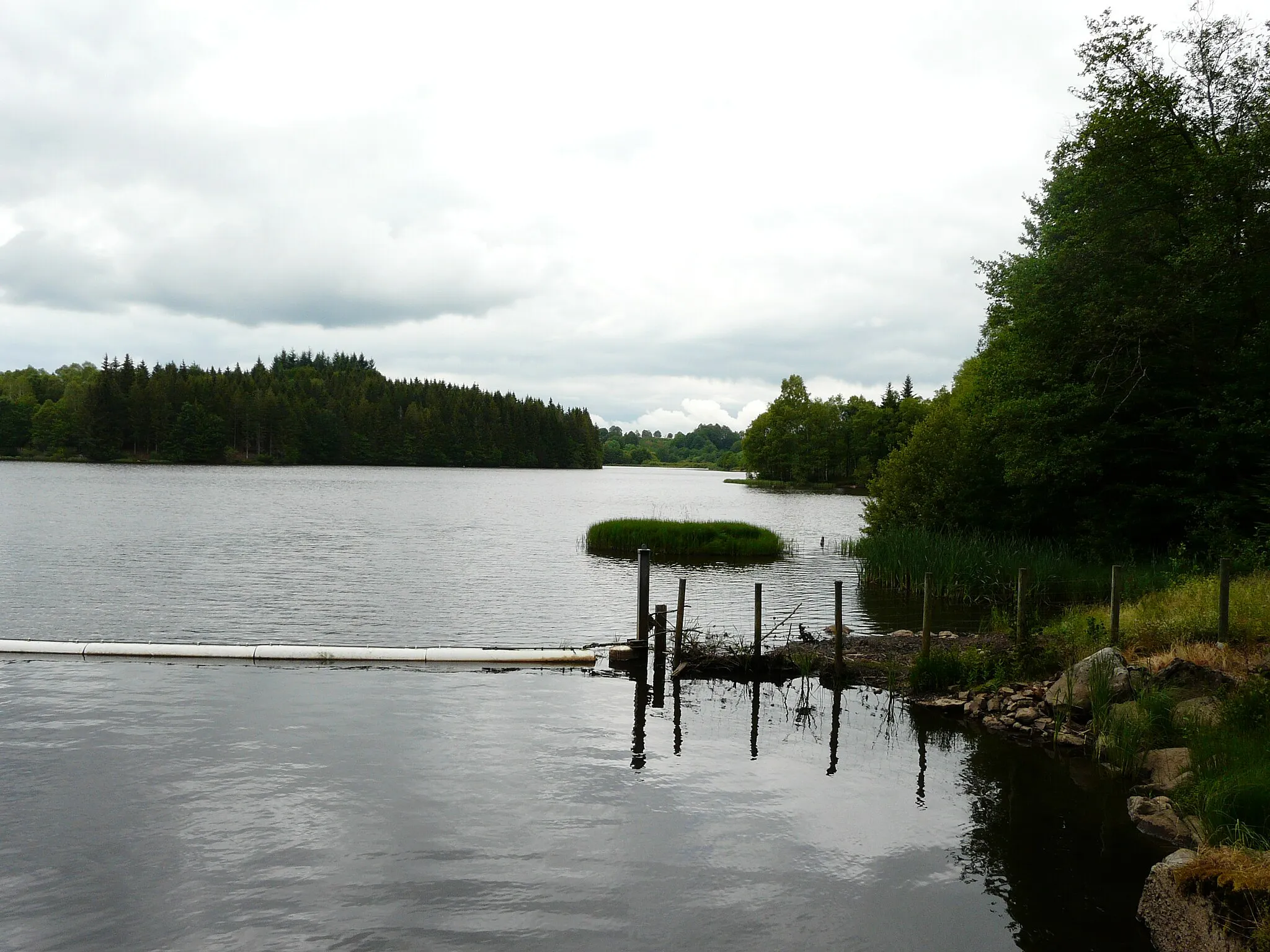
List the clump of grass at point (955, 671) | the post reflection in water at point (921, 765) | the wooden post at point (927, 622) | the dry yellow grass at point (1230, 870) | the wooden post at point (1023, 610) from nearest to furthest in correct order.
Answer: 1. the dry yellow grass at point (1230, 870)
2. the post reflection in water at point (921, 765)
3. the wooden post at point (1023, 610)
4. the clump of grass at point (955, 671)
5. the wooden post at point (927, 622)

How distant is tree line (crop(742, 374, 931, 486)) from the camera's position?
127812mm

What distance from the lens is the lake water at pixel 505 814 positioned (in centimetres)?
809

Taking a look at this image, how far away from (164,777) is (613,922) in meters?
6.63

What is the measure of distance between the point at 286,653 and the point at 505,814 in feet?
28.9

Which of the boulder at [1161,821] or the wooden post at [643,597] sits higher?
the wooden post at [643,597]

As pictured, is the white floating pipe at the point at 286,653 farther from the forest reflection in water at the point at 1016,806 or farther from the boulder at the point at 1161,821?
the boulder at the point at 1161,821

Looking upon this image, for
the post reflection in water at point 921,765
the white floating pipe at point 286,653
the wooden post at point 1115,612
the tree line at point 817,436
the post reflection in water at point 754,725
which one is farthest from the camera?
the tree line at point 817,436

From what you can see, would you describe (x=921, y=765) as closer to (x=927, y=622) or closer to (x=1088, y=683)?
(x=1088, y=683)

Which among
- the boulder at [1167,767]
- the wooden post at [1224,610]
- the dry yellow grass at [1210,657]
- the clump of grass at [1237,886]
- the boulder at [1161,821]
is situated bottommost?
the boulder at [1161,821]

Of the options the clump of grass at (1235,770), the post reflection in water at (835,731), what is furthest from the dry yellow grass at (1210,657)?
the post reflection in water at (835,731)

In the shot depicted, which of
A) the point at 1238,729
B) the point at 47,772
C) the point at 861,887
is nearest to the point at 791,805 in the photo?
the point at 861,887

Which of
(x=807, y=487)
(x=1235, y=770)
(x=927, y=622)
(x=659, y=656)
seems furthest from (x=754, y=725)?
(x=807, y=487)

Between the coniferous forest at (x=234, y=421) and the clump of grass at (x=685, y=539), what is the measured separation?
12441cm

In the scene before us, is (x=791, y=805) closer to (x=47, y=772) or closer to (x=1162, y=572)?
(x=47, y=772)
